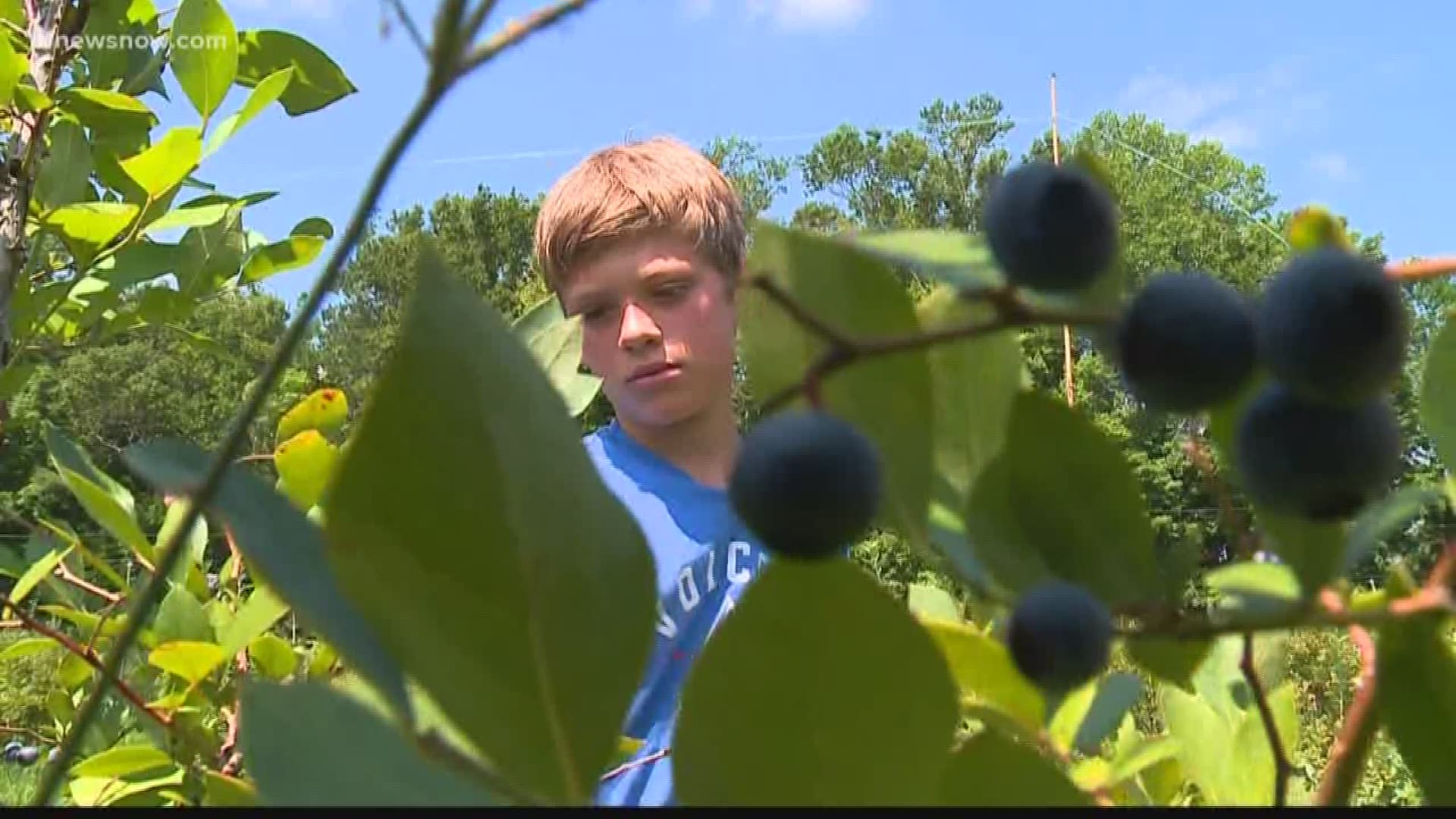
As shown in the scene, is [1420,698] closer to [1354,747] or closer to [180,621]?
[1354,747]

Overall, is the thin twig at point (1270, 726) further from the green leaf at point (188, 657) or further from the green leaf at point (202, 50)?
the green leaf at point (202, 50)

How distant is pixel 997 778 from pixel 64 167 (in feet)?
3.46

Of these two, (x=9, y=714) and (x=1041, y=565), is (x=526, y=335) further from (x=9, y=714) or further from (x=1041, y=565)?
(x=9, y=714)

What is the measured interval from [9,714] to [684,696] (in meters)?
7.32

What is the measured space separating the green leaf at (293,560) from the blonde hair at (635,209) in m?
1.43

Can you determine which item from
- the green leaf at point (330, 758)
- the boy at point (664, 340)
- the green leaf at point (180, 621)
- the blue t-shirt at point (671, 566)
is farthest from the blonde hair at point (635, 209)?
the green leaf at point (330, 758)

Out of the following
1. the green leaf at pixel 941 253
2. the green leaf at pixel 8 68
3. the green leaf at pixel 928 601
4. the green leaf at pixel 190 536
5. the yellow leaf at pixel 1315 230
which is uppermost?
→ the green leaf at pixel 8 68

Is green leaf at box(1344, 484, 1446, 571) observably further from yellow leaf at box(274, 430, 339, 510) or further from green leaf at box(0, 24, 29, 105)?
green leaf at box(0, 24, 29, 105)

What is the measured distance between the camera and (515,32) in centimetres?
21

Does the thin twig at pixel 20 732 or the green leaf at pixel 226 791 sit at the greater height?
the thin twig at pixel 20 732

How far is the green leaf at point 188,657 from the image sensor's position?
606 mm

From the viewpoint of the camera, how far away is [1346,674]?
678 cm

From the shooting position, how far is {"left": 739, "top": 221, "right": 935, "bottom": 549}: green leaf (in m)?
0.24

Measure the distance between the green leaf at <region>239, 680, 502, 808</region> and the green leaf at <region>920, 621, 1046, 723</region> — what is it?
0.19 m
